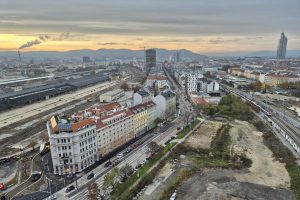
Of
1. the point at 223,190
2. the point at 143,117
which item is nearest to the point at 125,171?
the point at 223,190

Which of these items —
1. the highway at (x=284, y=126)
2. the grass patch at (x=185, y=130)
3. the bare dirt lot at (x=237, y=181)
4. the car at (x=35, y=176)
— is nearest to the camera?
the bare dirt lot at (x=237, y=181)

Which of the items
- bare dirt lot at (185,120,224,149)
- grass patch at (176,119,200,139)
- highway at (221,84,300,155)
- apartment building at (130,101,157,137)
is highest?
apartment building at (130,101,157,137)

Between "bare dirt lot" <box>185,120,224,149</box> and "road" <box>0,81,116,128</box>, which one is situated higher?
"bare dirt lot" <box>185,120,224,149</box>

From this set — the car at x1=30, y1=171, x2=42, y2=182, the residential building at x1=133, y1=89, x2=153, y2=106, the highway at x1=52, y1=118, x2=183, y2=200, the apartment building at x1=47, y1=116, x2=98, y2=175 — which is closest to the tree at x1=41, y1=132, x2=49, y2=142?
the apartment building at x1=47, y1=116, x2=98, y2=175

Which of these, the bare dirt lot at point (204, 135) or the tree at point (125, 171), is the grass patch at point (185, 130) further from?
the tree at point (125, 171)

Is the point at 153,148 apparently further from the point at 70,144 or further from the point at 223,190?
the point at 223,190

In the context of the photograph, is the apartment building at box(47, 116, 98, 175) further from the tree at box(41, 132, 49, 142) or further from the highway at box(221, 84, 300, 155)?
the highway at box(221, 84, 300, 155)

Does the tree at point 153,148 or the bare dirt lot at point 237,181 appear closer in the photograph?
the bare dirt lot at point 237,181

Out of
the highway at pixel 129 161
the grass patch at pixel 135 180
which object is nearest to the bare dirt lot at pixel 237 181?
the grass patch at pixel 135 180
